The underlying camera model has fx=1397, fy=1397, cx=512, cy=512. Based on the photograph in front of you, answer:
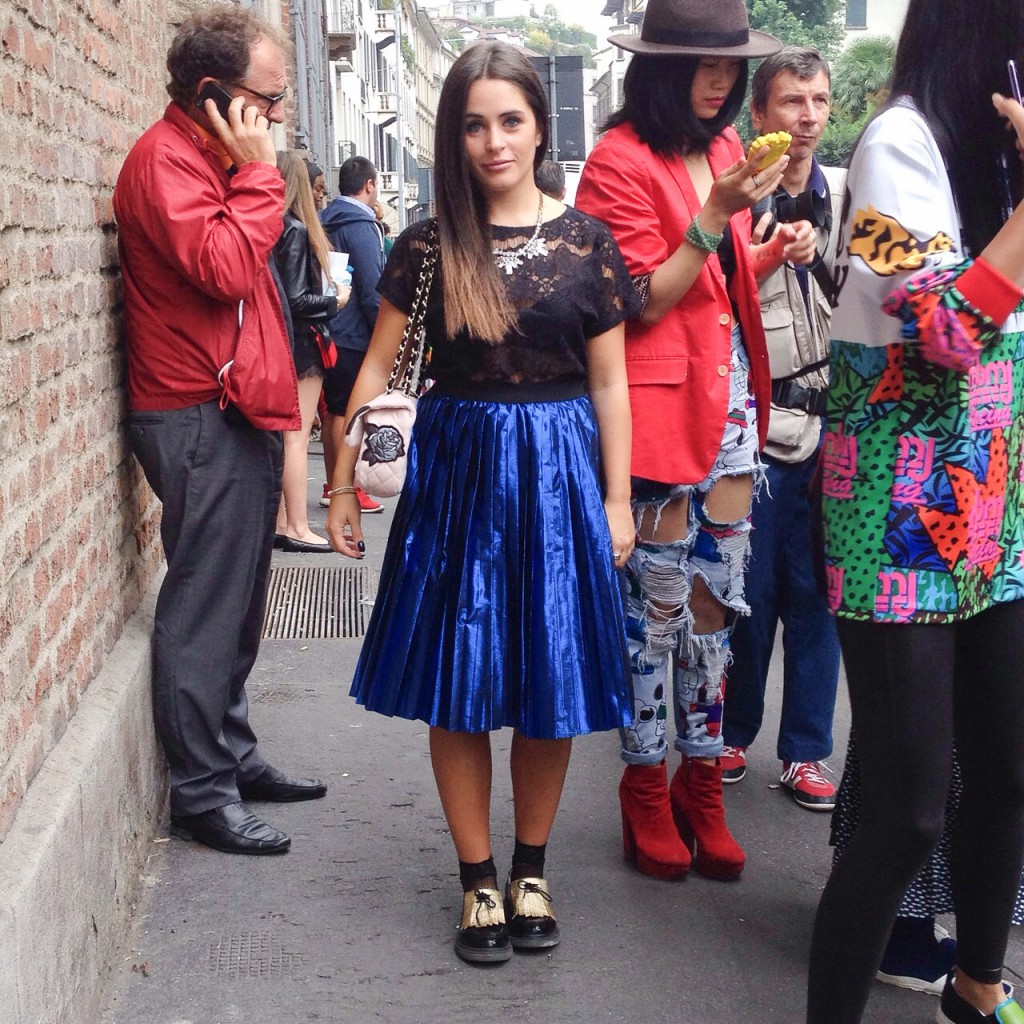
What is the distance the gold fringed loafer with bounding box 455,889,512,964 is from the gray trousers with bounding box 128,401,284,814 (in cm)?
90

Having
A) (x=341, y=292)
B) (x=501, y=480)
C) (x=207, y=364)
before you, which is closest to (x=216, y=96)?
(x=207, y=364)

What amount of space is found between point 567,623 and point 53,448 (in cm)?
118

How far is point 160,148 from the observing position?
3498mm

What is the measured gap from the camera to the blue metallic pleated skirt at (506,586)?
10.3ft

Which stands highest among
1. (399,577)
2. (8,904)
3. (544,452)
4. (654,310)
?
(654,310)

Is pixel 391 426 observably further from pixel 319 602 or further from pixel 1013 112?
pixel 319 602

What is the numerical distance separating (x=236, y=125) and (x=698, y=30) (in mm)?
1182

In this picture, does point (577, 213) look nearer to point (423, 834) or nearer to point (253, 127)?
point (253, 127)

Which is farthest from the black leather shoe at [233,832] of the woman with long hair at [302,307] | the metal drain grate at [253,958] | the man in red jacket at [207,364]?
the woman with long hair at [302,307]

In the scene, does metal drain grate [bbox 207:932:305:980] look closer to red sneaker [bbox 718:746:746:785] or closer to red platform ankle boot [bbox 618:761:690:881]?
red platform ankle boot [bbox 618:761:690:881]

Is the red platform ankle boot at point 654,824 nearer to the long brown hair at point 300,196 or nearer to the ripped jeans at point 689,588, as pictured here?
the ripped jeans at point 689,588

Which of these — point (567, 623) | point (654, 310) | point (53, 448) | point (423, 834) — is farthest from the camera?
point (423, 834)

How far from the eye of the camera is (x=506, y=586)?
3.16m

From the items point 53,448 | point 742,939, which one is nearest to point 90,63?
point 53,448
